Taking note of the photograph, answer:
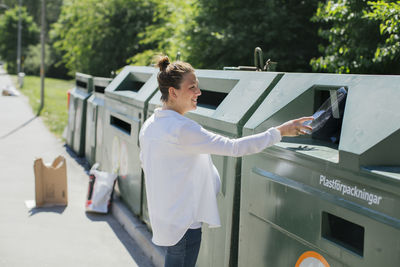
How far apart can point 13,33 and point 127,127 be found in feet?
170

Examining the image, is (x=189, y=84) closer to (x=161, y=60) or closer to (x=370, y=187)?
(x=161, y=60)

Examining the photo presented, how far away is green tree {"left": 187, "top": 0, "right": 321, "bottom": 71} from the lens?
9.45 meters

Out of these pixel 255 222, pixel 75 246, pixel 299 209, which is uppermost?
pixel 299 209

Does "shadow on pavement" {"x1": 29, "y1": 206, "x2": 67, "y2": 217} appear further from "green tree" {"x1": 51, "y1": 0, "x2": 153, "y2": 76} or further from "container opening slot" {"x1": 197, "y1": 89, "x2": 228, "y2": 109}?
"green tree" {"x1": 51, "y1": 0, "x2": 153, "y2": 76}

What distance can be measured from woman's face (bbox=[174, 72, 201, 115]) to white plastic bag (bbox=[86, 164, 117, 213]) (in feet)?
10.5

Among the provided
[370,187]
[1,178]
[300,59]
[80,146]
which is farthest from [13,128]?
[370,187]

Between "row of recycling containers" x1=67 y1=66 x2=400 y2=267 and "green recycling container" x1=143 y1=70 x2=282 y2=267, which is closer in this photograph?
"row of recycling containers" x1=67 y1=66 x2=400 y2=267

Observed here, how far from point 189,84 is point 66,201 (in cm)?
388

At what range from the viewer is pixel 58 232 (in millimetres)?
4926

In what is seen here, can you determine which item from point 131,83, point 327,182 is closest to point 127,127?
point 131,83

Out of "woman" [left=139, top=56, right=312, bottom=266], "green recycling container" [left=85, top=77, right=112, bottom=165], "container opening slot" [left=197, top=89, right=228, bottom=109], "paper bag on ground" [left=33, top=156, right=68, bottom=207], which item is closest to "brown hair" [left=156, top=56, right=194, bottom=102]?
"woman" [left=139, top=56, right=312, bottom=266]

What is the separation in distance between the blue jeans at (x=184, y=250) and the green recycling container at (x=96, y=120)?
4277 millimetres

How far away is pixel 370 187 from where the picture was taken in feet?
6.31

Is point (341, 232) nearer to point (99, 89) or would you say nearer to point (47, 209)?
point (47, 209)
